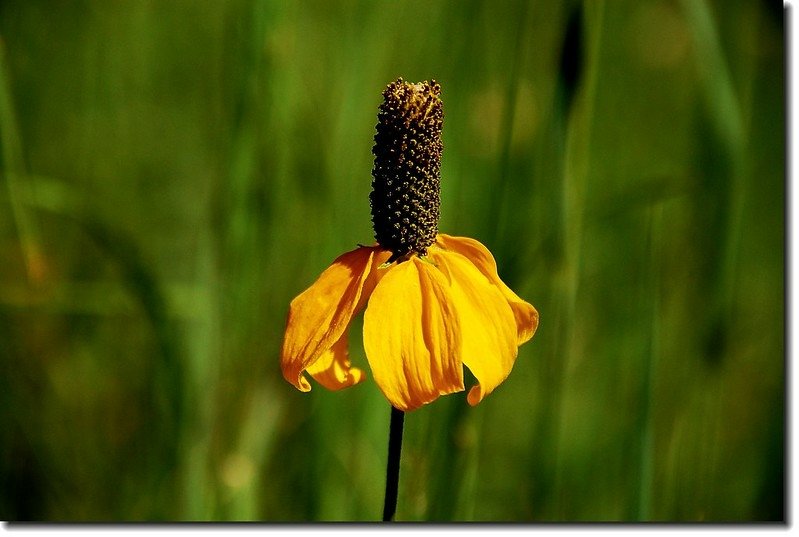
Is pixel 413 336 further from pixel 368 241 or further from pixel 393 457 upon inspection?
pixel 368 241

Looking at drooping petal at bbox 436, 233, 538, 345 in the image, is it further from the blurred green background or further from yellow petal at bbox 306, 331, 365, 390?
the blurred green background

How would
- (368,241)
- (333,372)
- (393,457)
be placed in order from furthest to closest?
(368,241) → (333,372) → (393,457)

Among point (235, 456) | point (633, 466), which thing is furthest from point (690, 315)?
point (235, 456)

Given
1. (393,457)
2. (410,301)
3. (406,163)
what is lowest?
(393,457)

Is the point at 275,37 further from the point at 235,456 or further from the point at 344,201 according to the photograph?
the point at 235,456

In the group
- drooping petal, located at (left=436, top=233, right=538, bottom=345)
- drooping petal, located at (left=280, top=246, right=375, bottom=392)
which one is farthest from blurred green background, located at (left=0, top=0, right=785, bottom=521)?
drooping petal, located at (left=280, top=246, right=375, bottom=392)

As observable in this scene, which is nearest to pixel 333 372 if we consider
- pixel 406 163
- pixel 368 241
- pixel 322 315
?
pixel 322 315
